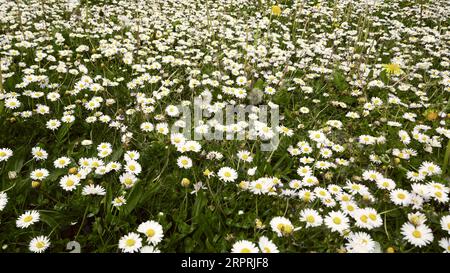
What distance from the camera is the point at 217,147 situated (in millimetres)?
2795

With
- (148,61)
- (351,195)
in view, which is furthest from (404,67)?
(148,61)

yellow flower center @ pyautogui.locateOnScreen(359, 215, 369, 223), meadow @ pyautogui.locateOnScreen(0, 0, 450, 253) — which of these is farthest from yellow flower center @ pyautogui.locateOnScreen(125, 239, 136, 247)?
yellow flower center @ pyautogui.locateOnScreen(359, 215, 369, 223)

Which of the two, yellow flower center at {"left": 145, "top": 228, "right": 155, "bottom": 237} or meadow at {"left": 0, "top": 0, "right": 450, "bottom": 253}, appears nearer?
yellow flower center at {"left": 145, "top": 228, "right": 155, "bottom": 237}

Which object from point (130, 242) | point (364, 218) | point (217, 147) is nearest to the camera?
point (130, 242)

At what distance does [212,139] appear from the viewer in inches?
114

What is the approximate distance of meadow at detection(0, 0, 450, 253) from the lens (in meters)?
2.02

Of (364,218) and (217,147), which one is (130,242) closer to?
(217,147)

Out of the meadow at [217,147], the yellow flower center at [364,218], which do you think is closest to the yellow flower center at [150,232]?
the meadow at [217,147]

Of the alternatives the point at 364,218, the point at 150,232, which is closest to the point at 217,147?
the point at 150,232

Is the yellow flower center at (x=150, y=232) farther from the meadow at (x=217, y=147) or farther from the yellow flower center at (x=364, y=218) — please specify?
the yellow flower center at (x=364, y=218)

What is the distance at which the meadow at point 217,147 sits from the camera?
202 centimetres

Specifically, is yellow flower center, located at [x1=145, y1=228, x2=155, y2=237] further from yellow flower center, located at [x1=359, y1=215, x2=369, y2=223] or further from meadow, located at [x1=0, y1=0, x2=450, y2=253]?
yellow flower center, located at [x1=359, y1=215, x2=369, y2=223]

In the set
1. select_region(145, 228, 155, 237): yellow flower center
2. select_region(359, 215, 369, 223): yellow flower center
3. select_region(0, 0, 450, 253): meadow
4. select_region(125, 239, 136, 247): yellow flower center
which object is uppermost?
select_region(0, 0, 450, 253): meadow

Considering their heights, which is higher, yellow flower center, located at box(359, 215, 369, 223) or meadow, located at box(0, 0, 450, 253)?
meadow, located at box(0, 0, 450, 253)
